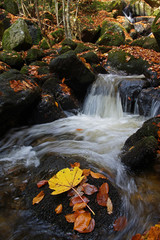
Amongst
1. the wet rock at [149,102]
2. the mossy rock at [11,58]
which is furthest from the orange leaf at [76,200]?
the mossy rock at [11,58]

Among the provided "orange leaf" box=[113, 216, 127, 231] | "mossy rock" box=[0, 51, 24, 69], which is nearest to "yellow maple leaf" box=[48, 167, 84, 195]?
"orange leaf" box=[113, 216, 127, 231]

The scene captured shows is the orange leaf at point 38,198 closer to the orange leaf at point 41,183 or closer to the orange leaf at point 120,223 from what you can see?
the orange leaf at point 41,183

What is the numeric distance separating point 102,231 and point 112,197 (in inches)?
15.5

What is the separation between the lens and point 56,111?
550 centimetres

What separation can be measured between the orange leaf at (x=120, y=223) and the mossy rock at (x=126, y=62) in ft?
22.8

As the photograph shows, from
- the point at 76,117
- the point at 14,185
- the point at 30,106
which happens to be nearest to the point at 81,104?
the point at 76,117

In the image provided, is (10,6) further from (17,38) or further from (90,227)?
(90,227)

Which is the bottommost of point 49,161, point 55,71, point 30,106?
point 49,161

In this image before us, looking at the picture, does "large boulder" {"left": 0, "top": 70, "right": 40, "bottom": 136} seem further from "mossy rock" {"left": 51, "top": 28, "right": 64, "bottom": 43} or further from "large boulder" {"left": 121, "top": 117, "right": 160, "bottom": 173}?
"mossy rock" {"left": 51, "top": 28, "right": 64, "bottom": 43}

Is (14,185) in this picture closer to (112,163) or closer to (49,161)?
(49,161)

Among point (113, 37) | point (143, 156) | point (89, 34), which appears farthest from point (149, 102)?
point (89, 34)

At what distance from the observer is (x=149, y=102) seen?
5.46 metres

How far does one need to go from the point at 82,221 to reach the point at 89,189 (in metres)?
0.35

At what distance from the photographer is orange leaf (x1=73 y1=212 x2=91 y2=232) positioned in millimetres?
1487
